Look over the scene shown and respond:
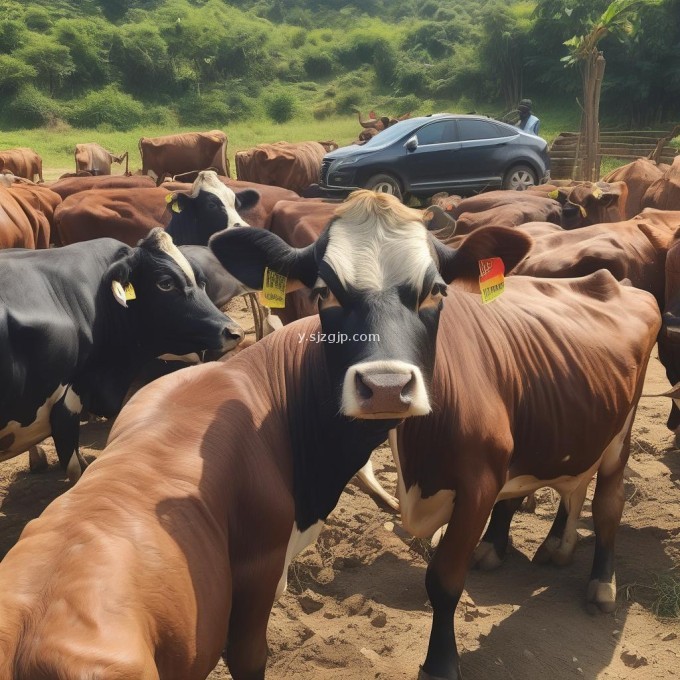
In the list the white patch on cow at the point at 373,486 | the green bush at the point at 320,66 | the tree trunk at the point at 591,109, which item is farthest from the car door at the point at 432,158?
the green bush at the point at 320,66

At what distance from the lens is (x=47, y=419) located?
4.70 m

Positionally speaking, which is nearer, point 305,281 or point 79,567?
point 79,567

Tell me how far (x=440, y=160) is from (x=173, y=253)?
10.3 m

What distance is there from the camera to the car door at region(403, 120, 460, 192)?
1462cm

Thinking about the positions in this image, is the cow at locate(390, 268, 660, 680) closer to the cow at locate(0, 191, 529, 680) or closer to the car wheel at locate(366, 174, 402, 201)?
the cow at locate(0, 191, 529, 680)

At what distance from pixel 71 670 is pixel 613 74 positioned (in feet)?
125

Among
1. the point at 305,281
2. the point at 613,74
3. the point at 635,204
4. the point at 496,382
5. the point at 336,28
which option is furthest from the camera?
the point at 336,28

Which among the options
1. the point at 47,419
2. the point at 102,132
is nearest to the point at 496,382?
the point at 47,419

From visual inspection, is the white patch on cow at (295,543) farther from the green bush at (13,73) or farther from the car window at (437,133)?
the green bush at (13,73)

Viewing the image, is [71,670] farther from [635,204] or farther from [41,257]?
[635,204]

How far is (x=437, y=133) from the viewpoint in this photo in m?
14.9

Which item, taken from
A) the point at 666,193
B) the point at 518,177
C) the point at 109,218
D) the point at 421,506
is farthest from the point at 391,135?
the point at 421,506

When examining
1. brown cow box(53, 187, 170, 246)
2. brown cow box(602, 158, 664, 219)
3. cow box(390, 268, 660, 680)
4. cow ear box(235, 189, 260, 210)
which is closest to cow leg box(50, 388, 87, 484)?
cow box(390, 268, 660, 680)

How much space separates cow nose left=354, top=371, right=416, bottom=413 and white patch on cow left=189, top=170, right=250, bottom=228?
670 centimetres
